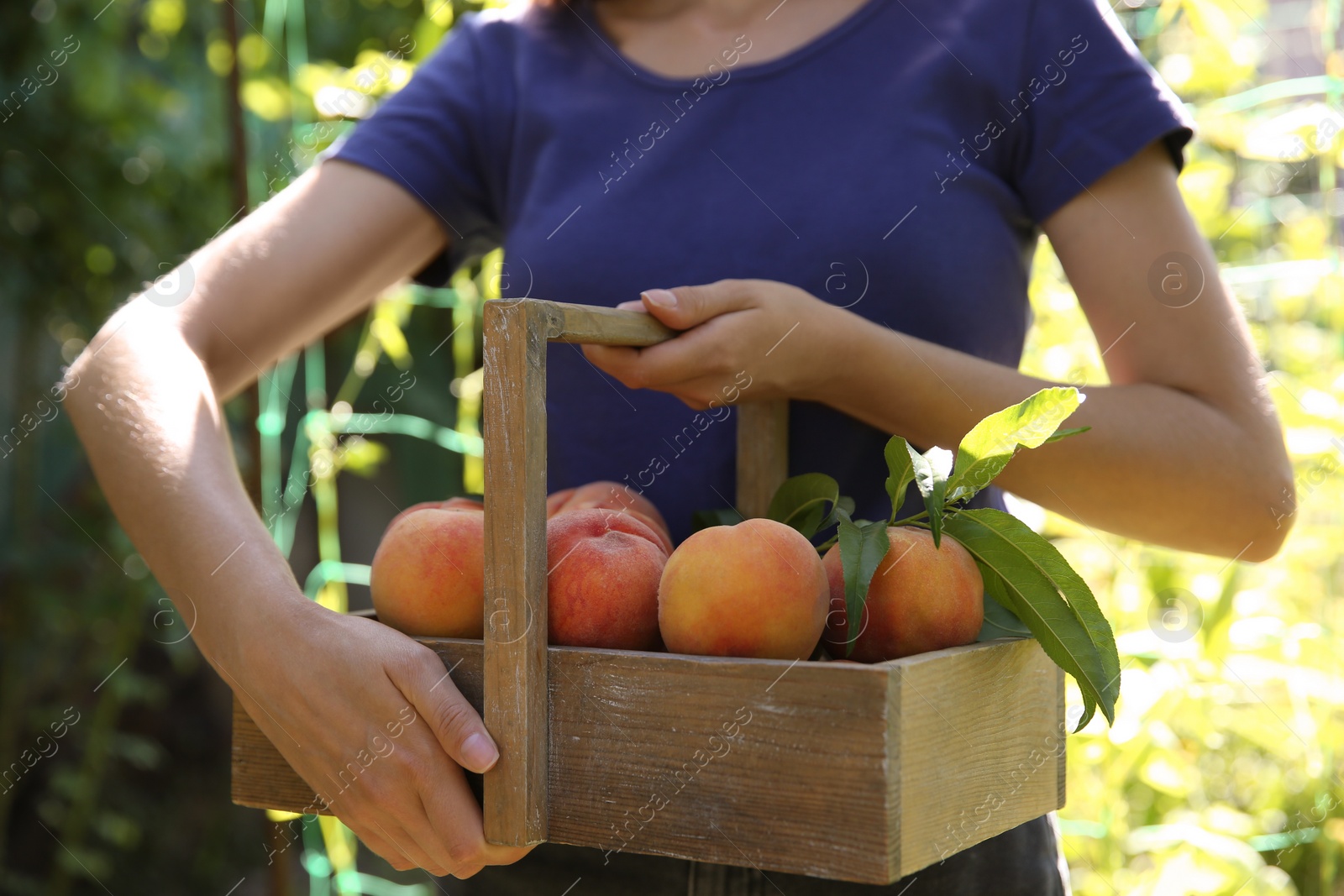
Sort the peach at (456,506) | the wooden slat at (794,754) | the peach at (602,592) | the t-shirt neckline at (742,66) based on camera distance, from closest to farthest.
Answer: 1. the wooden slat at (794,754)
2. the peach at (602,592)
3. the peach at (456,506)
4. the t-shirt neckline at (742,66)

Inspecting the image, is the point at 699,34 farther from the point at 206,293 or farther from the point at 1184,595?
the point at 1184,595

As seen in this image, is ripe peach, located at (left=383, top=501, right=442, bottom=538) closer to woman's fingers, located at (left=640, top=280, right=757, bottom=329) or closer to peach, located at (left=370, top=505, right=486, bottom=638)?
peach, located at (left=370, top=505, right=486, bottom=638)

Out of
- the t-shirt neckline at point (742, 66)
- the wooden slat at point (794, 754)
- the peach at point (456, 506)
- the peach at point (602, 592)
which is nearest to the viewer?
the wooden slat at point (794, 754)

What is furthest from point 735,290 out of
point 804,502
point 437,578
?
point 437,578

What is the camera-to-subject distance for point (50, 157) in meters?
2.35

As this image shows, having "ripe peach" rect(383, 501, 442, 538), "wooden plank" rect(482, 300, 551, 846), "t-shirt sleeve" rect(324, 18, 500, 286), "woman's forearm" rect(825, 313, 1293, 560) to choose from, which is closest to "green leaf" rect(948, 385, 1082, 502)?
"woman's forearm" rect(825, 313, 1293, 560)

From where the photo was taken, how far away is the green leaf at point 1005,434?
23.6 inches

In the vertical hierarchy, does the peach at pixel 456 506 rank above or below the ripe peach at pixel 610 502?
above

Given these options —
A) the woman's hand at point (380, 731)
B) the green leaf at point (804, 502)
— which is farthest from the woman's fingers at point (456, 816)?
the green leaf at point (804, 502)

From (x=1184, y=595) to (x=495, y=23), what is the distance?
3.43ft

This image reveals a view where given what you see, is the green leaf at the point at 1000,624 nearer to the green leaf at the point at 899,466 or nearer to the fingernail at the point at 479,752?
the green leaf at the point at 899,466

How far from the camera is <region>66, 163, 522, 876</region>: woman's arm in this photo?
64 centimetres

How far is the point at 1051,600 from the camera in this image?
2.04 ft

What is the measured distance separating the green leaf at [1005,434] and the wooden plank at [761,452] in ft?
0.62
